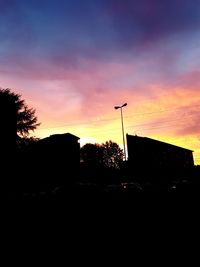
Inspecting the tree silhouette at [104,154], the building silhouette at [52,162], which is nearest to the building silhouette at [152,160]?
the building silhouette at [52,162]

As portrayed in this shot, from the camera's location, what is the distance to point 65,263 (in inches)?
248

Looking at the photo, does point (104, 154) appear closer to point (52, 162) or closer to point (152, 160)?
point (152, 160)

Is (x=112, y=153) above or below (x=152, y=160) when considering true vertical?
above

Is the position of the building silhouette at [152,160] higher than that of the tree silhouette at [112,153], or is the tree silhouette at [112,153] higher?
the tree silhouette at [112,153]

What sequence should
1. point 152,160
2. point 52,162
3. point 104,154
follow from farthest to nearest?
point 104,154, point 152,160, point 52,162

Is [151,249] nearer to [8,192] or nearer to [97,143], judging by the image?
[8,192]

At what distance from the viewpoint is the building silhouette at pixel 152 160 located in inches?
2613

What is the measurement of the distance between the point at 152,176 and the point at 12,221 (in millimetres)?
55095

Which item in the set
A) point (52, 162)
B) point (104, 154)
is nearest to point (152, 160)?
point (52, 162)

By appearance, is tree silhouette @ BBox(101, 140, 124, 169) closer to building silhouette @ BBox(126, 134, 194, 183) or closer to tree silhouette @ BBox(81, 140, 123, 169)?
tree silhouette @ BBox(81, 140, 123, 169)

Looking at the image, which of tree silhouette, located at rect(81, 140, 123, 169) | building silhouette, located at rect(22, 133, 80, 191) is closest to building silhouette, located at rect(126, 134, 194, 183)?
building silhouette, located at rect(22, 133, 80, 191)

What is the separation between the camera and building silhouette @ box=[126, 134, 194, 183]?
6638 centimetres

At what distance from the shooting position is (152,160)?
68.9 m

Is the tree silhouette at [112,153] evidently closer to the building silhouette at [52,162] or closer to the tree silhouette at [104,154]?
the tree silhouette at [104,154]
